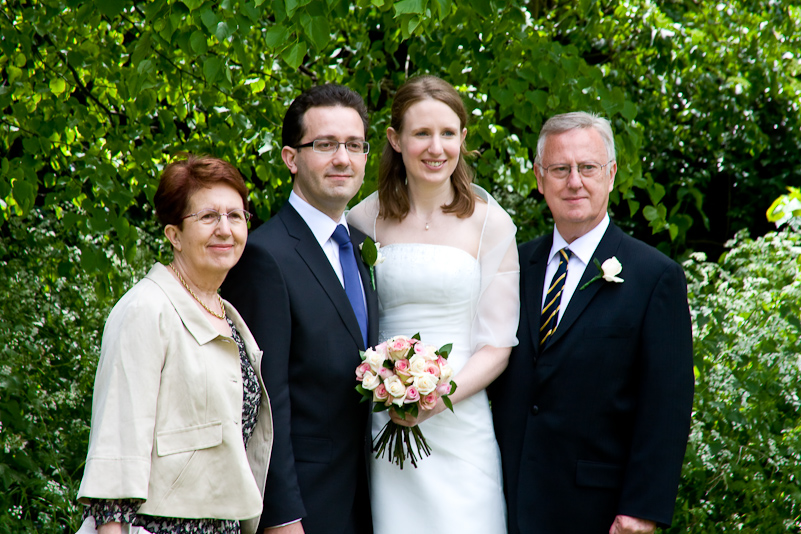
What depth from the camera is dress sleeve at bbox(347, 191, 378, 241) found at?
12.3ft

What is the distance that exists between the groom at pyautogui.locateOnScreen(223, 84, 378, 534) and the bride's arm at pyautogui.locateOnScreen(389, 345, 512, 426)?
389 mm

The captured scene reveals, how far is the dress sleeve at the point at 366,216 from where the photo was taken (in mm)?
3742

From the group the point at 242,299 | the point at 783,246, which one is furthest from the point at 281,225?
the point at 783,246

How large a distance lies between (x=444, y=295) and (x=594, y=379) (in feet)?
2.29

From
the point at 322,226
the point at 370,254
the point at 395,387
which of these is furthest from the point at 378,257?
the point at 395,387

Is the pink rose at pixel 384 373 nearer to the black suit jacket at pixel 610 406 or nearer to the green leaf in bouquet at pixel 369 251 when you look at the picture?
the green leaf in bouquet at pixel 369 251

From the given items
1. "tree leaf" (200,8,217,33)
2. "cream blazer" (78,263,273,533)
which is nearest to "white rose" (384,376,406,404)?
"cream blazer" (78,263,273,533)

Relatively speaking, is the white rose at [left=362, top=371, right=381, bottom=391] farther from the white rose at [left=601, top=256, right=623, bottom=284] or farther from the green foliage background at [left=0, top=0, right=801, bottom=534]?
the green foliage background at [left=0, top=0, right=801, bottom=534]

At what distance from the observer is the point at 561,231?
348cm

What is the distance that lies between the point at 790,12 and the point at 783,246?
11.8ft

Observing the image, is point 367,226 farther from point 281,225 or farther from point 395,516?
point 395,516

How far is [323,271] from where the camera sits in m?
3.13

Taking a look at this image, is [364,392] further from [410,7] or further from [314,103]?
[410,7]

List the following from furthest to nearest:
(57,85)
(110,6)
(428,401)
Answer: (57,85) < (110,6) < (428,401)
